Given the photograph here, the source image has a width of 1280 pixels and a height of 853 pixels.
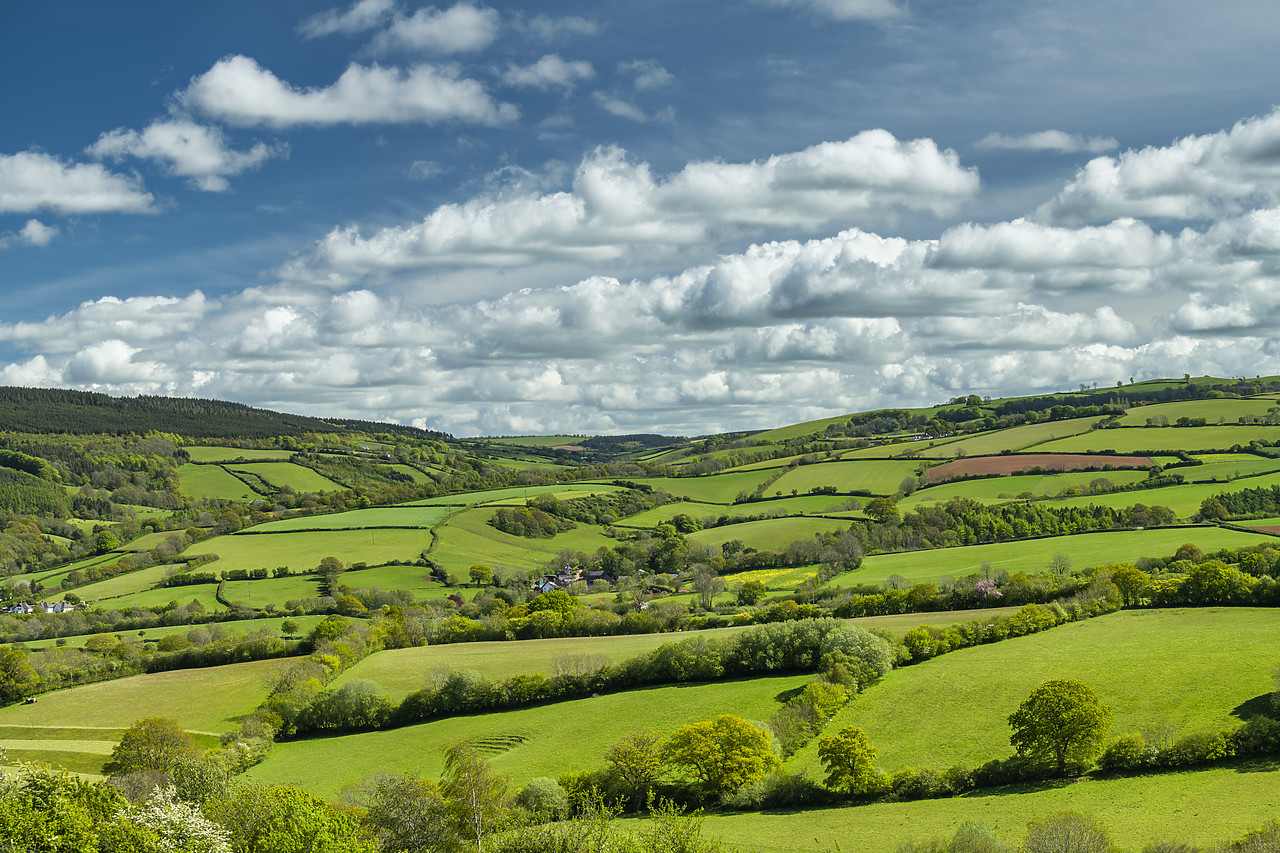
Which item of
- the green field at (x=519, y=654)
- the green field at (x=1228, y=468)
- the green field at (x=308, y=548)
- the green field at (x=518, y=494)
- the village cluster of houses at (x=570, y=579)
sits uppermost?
the green field at (x=1228, y=468)

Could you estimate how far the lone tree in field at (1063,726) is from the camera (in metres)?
42.8

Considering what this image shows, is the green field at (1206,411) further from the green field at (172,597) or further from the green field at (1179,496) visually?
the green field at (172,597)

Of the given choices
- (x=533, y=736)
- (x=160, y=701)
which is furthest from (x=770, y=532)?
(x=160, y=701)

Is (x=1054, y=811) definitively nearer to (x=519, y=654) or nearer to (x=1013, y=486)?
(x=519, y=654)

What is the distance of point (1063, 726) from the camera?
43.0 meters

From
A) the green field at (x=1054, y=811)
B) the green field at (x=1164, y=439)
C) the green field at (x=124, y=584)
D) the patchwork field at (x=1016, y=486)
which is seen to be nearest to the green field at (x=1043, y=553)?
the patchwork field at (x=1016, y=486)

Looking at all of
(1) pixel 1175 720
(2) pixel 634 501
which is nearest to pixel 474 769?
(1) pixel 1175 720

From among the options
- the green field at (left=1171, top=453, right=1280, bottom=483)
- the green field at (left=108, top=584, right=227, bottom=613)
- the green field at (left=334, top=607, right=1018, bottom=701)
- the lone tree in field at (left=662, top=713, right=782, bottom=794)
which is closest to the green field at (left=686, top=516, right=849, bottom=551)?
the green field at (left=334, top=607, right=1018, bottom=701)

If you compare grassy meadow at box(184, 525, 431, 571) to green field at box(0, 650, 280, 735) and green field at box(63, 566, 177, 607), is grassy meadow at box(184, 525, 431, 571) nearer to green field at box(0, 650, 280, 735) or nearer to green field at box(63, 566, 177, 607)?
green field at box(63, 566, 177, 607)

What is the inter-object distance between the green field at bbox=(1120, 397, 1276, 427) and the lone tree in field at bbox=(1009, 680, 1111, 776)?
149094mm

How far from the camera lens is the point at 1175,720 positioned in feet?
146

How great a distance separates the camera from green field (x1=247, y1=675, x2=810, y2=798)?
54188mm

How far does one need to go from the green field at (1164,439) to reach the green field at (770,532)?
2195 inches

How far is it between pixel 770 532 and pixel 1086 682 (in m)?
81.9
